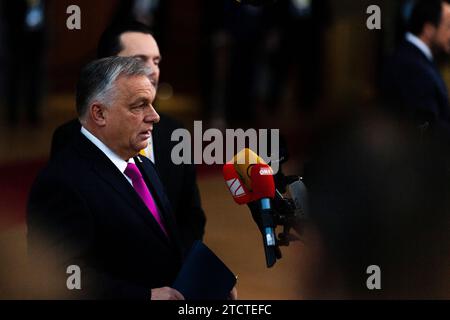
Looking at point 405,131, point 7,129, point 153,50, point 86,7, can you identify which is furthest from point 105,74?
point 86,7

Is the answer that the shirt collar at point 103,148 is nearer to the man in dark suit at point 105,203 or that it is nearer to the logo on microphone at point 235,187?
the man in dark suit at point 105,203

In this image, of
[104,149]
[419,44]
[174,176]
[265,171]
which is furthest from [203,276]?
[419,44]

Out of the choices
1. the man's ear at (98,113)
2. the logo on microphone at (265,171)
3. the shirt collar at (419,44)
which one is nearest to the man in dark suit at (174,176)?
the man's ear at (98,113)

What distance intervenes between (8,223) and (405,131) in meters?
3.89

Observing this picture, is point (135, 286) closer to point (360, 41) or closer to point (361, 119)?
point (361, 119)

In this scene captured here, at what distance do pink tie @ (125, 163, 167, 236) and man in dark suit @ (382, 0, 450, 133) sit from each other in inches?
68.4

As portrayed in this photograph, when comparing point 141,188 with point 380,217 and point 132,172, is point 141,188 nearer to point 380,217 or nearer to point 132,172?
point 132,172

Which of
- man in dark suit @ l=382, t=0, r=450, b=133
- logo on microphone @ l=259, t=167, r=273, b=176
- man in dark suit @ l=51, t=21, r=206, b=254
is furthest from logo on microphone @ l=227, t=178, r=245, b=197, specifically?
man in dark suit @ l=382, t=0, r=450, b=133

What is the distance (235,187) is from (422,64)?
2.23m

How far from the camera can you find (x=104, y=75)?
185 centimetres

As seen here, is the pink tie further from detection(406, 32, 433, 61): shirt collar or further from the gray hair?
detection(406, 32, 433, 61): shirt collar

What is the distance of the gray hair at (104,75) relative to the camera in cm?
185

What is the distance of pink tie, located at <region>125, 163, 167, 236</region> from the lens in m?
1.99
